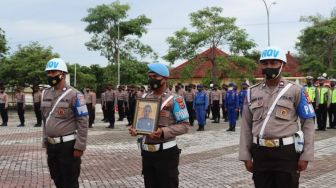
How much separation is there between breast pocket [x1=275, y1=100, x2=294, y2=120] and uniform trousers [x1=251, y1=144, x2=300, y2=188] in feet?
0.90

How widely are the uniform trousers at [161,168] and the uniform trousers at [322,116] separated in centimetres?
1382

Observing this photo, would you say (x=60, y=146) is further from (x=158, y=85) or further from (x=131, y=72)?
(x=131, y=72)

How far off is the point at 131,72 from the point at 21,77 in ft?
41.9

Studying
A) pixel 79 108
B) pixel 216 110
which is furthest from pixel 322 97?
pixel 79 108

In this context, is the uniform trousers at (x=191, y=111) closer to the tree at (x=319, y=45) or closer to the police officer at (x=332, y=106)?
the police officer at (x=332, y=106)

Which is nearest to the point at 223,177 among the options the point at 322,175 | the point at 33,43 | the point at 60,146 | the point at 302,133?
the point at 322,175

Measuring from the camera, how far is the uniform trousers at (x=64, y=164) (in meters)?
5.70

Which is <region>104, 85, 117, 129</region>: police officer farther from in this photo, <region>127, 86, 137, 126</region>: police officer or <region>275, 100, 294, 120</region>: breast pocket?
<region>275, 100, 294, 120</region>: breast pocket

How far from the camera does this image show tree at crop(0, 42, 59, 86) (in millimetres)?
34562

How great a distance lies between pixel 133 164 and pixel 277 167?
20.2 feet

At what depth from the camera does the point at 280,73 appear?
467 cm

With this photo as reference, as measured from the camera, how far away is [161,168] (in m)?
5.04

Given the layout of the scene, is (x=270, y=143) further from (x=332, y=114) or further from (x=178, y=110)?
(x=332, y=114)

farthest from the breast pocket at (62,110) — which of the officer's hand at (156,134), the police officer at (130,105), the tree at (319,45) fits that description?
the tree at (319,45)
